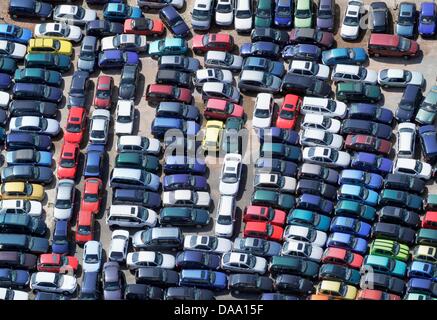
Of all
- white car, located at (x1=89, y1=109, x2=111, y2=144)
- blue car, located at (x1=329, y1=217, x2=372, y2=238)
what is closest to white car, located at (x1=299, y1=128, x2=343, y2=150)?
blue car, located at (x1=329, y1=217, x2=372, y2=238)

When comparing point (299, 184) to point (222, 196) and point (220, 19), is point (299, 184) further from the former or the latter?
point (220, 19)

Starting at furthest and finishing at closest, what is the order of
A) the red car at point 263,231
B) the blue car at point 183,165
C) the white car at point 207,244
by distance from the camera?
the blue car at point 183,165, the red car at point 263,231, the white car at point 207,244

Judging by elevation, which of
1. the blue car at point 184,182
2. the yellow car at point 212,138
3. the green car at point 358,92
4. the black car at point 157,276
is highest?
the green car at point 358,92

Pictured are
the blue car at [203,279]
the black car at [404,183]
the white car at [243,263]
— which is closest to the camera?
the blue car at [203,279]

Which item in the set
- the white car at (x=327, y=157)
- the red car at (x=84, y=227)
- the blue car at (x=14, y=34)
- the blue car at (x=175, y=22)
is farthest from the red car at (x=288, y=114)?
the blue car at (x=14, y=34)

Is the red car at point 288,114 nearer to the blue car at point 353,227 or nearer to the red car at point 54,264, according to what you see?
the blue car at point 353,227

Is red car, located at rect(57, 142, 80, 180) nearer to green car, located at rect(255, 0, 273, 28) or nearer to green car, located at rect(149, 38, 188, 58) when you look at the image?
green car, located at rect(149, 38, 188, 58)

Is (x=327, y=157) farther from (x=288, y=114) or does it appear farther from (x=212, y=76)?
(x=212, y=76)
